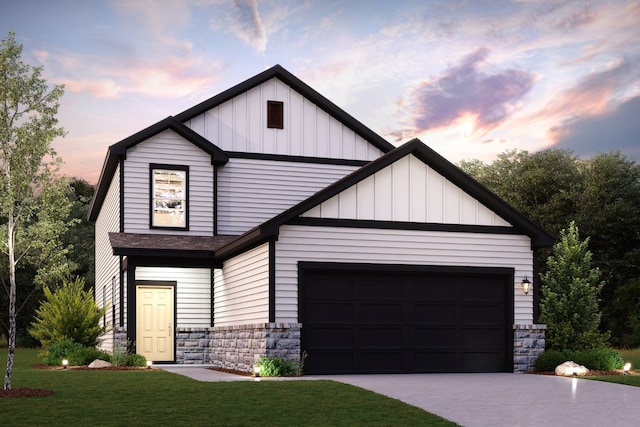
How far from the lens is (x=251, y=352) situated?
19719mm

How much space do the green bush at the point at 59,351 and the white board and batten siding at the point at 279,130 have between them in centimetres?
756

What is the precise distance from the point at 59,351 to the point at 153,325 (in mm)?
2728

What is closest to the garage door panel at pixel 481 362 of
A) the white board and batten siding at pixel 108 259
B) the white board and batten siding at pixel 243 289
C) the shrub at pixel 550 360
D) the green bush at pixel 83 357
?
the shrub at pixel 550 360

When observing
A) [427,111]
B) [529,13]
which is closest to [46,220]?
[529,13]

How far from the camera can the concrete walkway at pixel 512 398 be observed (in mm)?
11680

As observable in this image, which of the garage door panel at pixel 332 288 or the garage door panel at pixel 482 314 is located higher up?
the garage door panel at pixel 332 288

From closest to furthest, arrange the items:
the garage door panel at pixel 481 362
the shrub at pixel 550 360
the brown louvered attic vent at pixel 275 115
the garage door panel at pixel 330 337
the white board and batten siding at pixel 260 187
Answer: the garage door panel at pixel 330 337 < the shrub at pixel 550 360 < the garage door panel at pixel 481 362 < the white board and batten siding at pixel 260 187 < the brown louvered attic vent at pixel 275 115

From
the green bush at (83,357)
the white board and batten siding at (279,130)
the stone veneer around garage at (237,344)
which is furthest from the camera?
the white board and batten siding at (279,130)

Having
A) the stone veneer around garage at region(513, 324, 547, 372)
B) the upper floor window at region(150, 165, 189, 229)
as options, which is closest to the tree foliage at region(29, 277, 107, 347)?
the upper floor window at region(150, 165, 189, 229)

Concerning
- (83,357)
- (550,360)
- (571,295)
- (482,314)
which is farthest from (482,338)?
(83,357)

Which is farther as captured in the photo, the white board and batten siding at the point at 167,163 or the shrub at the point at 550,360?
the white board and batten siding at the point at 167,163

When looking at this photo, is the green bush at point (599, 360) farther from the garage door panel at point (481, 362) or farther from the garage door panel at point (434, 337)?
the garage door panel at point (434, 337)

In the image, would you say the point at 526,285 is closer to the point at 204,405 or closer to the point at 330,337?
the point at 330,337

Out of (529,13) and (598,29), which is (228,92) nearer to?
(529,13)
